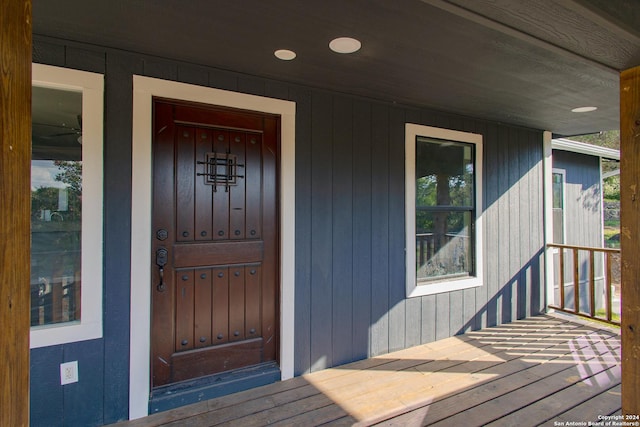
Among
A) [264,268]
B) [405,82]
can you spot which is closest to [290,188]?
[264,268]

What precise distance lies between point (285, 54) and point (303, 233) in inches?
51.3

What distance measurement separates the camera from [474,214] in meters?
3.67

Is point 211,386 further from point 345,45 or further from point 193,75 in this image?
point 345,45

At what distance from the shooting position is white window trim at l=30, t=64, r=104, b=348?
196 cm

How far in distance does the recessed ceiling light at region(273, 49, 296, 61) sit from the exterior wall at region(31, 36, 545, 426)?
40cm

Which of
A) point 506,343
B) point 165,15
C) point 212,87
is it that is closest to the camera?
point 165,15

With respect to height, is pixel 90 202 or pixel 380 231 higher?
pixel 90 202

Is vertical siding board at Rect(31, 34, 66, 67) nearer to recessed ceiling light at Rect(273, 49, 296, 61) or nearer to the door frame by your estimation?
the door frame

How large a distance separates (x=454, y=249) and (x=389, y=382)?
1.67 metres

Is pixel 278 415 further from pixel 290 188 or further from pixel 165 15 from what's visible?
pixel 165 15

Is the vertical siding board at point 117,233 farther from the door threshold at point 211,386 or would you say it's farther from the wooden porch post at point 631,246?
the wooden porch post at point 631,246

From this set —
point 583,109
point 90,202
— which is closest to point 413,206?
point 583,109

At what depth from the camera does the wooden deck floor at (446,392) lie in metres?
2.08

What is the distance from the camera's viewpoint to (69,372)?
193 cm
